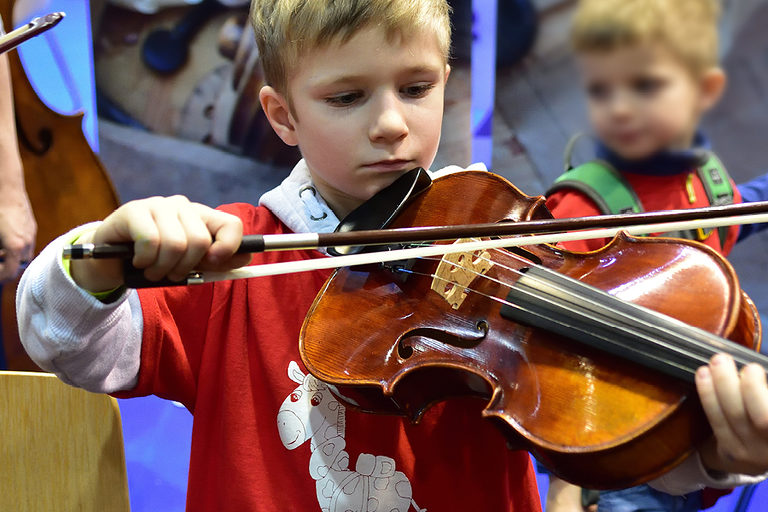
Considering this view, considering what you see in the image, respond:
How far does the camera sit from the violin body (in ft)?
1.96

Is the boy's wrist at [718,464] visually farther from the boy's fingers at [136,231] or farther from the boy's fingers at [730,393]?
the boy's fingers at [136,231]

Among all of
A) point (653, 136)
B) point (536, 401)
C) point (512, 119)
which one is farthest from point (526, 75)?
point (536, 401)

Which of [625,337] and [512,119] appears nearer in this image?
[625,337]

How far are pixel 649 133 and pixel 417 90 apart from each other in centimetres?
61

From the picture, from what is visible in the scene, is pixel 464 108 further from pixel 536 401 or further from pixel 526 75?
pixel 536 401

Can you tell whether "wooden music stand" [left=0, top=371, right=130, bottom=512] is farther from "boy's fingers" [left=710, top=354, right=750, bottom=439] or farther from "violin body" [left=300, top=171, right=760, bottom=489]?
"boy's fingers" [left=710, top=354, right=750, bottom=439]

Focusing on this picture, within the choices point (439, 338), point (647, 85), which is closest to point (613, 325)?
point (439, 338)

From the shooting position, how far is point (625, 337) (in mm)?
633

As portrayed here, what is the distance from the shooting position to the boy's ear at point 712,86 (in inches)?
57.9

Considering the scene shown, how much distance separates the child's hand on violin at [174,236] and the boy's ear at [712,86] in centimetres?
117

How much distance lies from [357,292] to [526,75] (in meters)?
1.09

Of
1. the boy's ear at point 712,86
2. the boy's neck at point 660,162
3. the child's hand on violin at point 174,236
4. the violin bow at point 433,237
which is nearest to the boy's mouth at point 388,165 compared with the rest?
the violin bow at point 433,237

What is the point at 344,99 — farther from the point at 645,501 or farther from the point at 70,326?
the point at 645,501

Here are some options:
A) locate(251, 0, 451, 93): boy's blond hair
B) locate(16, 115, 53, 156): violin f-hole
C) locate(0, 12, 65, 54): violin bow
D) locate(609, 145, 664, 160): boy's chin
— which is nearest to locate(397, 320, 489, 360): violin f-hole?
locate(251, 0, 451, 93): boy's blond hair
